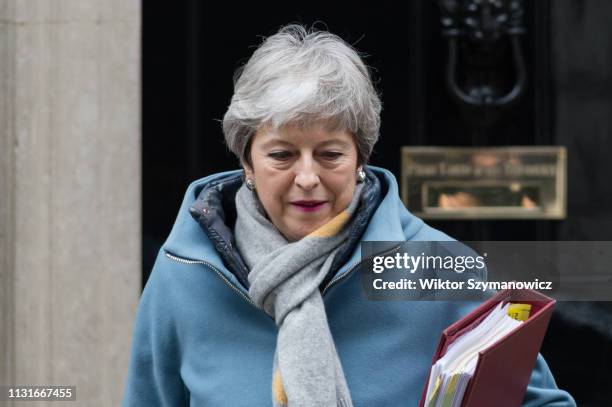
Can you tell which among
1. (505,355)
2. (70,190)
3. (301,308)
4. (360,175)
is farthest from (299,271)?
(70,190)

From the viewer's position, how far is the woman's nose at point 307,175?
8.50 ft

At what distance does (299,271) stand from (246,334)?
0.21 m

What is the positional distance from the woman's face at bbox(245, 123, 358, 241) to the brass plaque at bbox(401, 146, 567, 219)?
255 centimetres

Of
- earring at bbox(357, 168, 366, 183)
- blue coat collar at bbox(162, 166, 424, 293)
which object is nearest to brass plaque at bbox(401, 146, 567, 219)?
blue coat collar at bbox(162, 166, 424, 293)

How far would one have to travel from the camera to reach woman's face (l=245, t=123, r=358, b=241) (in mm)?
2607

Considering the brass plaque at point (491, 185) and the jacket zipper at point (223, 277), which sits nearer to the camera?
the jacket zipper at point (223, 277)

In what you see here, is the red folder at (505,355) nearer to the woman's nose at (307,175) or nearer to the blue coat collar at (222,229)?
the blue coat collar at (222,229)

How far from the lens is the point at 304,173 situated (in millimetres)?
2596

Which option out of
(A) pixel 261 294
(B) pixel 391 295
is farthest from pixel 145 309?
(B) pixel 391 295

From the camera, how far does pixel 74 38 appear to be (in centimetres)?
529

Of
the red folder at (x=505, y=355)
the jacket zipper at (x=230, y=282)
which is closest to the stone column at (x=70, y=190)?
the jacket zipper at (x=230, y=282)

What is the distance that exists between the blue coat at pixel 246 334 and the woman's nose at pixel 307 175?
0.63ft

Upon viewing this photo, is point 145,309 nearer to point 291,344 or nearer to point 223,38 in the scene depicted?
point 291,344

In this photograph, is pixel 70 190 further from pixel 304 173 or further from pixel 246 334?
pixel 304 173
